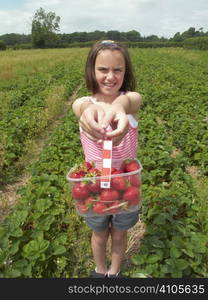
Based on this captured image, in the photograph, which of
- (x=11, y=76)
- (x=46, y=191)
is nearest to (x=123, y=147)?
(x=46, y=191)

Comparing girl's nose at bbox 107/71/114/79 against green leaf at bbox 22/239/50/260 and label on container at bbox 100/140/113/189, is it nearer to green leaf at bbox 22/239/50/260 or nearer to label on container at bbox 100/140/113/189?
label on container at bbox 100/140/113/189

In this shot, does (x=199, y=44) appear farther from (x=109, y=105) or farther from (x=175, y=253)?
(x=109, y=105)

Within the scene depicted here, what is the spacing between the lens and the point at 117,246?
2.78 m

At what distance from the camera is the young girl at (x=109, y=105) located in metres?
2.03

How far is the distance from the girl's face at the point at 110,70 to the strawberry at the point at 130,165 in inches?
21.1

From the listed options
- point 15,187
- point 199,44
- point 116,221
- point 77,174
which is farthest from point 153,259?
point 199,44

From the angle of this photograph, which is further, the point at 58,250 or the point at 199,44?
the point at 199,44

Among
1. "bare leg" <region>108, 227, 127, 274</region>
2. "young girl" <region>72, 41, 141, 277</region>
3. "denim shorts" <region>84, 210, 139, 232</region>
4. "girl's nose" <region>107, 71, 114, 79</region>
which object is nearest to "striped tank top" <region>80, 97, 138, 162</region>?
"young girl" <region>72, 41, 141, 277</region>

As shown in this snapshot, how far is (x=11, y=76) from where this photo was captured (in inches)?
623

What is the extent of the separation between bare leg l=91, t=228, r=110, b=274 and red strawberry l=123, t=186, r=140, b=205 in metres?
0.67

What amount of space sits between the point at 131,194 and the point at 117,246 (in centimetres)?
88

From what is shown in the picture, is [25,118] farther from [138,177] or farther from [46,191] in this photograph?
[138,177]

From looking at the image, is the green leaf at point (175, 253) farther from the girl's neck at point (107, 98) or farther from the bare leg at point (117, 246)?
the girl's neck at point (107, 98)

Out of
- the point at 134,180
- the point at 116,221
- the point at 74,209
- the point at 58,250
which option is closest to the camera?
the point at 134,180
